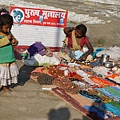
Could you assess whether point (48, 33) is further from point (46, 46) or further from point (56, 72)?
point (56, 72)

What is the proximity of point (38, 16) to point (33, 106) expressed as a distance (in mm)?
3716

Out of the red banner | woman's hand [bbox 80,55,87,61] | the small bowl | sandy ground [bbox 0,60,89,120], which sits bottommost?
sandy ground [bbox 0,60,89,120]

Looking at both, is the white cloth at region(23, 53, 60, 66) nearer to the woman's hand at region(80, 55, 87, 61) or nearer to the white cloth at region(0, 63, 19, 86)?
the woman's hand at region(80, 55, 87, 61)

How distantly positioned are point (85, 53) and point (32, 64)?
1.42 meters

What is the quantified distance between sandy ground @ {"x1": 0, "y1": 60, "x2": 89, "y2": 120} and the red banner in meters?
2.61

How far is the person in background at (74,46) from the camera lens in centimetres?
794

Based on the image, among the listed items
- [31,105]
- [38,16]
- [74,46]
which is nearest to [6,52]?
[31,105]

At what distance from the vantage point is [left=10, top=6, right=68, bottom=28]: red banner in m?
8.34

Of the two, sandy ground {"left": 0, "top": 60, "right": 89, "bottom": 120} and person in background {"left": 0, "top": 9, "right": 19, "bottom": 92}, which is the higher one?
person in background {"left": 0, "top": 9, "right": 19, "bottom": 92}

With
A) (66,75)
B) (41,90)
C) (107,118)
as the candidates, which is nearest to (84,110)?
(107,118)

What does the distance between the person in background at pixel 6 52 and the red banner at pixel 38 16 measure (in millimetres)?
2878

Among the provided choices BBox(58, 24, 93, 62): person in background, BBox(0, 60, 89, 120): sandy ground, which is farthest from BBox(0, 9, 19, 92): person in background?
BBox(58, 24, 93, 62): person in background

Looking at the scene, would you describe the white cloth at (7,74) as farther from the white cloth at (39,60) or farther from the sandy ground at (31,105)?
the white cloth at (39,60)

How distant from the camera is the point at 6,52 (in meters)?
5.51
